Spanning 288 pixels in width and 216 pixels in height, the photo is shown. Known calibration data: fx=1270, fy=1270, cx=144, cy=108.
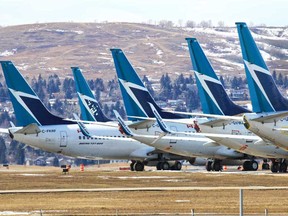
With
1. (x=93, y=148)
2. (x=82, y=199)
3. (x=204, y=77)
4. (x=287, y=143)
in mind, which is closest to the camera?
(x=82, y=199)

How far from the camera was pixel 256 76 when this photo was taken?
93875mm

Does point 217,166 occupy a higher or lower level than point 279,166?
lower

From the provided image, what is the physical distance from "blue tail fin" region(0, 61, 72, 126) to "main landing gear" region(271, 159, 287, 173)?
2521 centimetres

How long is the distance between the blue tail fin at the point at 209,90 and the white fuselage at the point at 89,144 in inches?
689

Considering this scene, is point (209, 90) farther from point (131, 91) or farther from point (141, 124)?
point (131, 91)

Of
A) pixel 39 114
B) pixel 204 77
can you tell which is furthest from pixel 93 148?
pixel 204 77

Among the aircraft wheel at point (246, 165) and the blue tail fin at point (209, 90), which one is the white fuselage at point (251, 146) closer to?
the blue tail fin at point (209, 90)

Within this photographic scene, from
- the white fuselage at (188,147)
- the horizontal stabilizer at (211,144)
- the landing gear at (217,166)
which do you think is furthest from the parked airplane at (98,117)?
the horizontal stabilizer at (211,144)

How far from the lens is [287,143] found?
96000 mm

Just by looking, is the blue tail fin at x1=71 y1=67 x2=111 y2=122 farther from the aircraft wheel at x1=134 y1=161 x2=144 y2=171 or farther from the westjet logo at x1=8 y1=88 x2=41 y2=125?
the westjet logo at x1=8 y1=88 x2=41 y2=125

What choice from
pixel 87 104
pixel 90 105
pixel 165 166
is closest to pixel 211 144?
pixel 165 166

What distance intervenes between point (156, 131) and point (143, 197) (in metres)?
43.6

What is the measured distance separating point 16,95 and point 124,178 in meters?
25.3

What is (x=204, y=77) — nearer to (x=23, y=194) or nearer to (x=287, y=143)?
(x=287, y=143)
